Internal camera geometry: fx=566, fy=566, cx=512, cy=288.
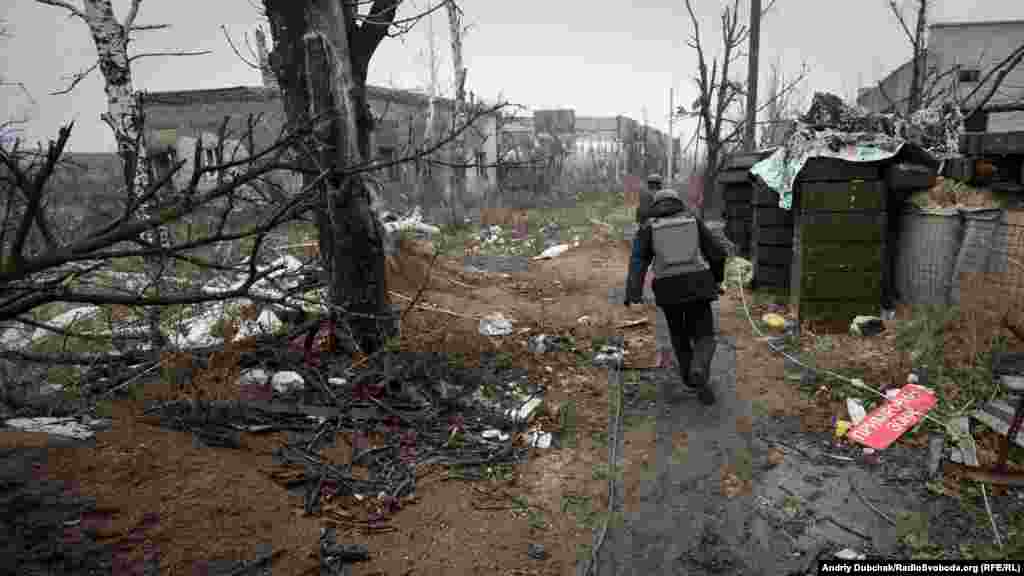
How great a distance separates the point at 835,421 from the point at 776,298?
322 centimetres

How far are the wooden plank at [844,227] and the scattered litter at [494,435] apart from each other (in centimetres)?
368

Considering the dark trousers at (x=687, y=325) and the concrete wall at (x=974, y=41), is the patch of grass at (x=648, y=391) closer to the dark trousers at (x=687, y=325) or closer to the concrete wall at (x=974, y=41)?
the dark trousers at (x=687, y=325)

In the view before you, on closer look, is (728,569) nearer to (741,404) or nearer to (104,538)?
(741,404)

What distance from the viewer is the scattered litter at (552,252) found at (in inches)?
437

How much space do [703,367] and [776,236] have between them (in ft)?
10.8

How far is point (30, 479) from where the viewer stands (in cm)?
239

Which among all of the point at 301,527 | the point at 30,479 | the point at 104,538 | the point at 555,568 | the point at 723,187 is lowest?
the point at 555,568

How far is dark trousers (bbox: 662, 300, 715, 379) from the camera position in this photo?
174 inches

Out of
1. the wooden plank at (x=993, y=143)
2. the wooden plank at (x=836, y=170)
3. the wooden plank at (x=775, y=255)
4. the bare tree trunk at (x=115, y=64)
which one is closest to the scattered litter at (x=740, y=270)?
the wooden plank at (x=775, y=255)

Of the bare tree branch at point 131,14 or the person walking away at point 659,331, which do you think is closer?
the person walking away at point 659,331

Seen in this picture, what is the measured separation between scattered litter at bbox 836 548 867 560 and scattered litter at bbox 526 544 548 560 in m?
1.40

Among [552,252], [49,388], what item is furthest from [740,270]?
[49,388]

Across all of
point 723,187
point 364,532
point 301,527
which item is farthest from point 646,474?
point 723,187

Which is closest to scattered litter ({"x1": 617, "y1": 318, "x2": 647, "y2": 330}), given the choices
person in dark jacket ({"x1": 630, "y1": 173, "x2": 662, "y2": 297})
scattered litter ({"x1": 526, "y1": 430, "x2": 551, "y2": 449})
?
person in dark jacket ({"x1": 630, "y1": 173, "x2": 662, "y2": 297})
